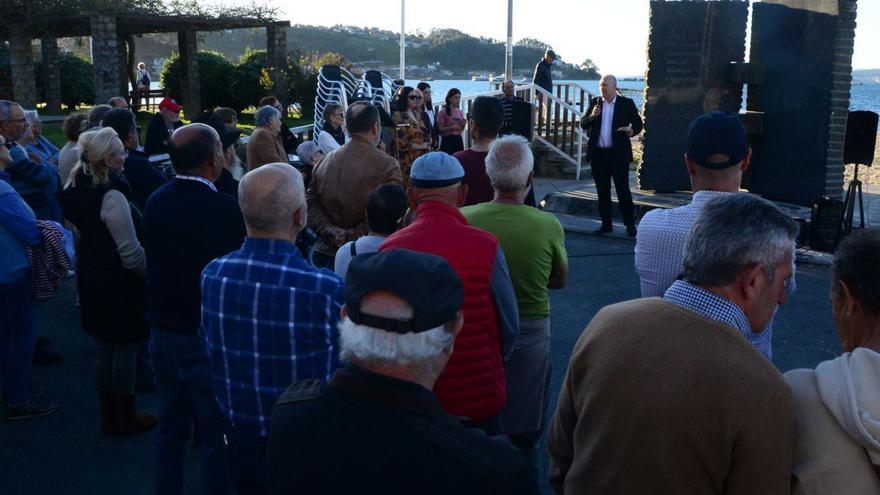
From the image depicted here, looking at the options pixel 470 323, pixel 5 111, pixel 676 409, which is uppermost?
pixel 5 111

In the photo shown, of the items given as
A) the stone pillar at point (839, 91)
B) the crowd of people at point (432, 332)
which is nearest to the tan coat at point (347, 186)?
the crowd of people at point (432, 332)

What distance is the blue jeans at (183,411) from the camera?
3.56 metres

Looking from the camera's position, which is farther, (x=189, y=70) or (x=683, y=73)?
(x=189, y=70)

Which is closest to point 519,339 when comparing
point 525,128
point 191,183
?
point 191,183

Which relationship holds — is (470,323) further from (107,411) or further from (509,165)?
(107,411)

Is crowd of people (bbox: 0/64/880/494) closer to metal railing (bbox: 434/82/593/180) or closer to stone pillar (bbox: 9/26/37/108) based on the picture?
metal railing (bbox: 434/82/593/180)

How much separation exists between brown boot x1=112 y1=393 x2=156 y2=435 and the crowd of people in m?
0.02

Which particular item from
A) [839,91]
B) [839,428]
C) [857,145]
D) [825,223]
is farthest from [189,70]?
[839,428]

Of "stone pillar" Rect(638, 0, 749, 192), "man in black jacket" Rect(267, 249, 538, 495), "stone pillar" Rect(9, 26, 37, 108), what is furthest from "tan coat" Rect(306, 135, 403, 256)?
"stone pillar" Rect(9, 26, 37, 108)

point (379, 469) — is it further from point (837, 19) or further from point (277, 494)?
point (837, 19)

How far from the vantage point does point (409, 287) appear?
178cm

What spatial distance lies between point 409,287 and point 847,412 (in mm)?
993

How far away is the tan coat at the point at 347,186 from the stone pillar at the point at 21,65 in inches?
753

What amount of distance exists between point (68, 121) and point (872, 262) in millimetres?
6997
